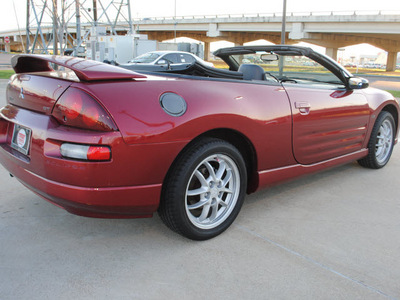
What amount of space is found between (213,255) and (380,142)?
3.02 meters

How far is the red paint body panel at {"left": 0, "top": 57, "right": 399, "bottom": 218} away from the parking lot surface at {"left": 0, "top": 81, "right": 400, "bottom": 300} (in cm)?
33

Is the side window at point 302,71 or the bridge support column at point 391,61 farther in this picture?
the bridge support column at point 391,61

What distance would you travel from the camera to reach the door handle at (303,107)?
3.04m

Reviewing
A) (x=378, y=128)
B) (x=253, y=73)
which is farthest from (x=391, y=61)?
(x=253, y=73)

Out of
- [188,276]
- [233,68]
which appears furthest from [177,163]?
[233,68]

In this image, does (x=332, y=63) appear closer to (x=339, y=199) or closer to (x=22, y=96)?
(x=339, y=199)

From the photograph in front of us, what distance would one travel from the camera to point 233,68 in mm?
4559

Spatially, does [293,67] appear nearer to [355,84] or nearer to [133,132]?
[355,84]

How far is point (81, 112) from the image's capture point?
207cm

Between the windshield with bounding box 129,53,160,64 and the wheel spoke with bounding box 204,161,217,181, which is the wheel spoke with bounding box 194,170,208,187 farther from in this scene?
the windshield with bounding box 129,53,160,64

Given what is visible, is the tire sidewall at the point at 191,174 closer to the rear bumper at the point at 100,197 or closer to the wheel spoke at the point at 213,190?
the wheel spoke at the point at 213,190

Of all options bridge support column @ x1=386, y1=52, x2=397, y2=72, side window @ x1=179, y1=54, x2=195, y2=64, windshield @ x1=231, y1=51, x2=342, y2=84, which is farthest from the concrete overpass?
windshield @ x1=231, y1=51, x2=342, y2=84

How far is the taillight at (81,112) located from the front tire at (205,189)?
550 millimetres

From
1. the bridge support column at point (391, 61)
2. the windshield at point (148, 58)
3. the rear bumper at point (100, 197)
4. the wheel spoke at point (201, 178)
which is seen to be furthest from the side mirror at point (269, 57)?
the bridge support column at point (391, 61)
